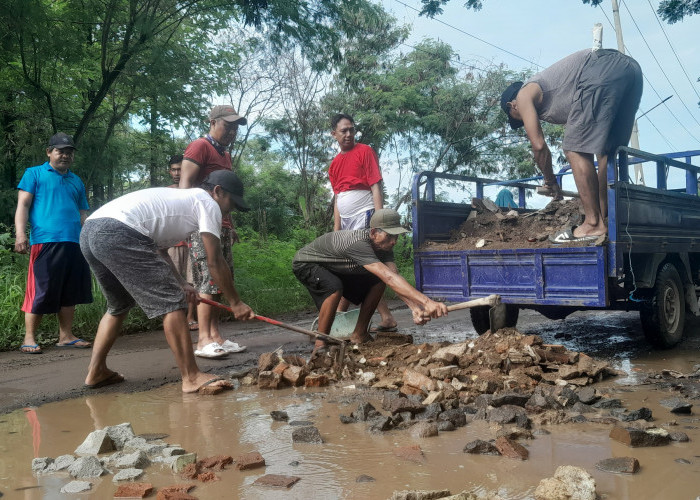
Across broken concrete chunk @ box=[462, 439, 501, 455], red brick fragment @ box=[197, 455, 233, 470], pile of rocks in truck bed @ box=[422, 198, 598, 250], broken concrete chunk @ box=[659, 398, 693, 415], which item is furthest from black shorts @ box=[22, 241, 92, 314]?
broken concrete chunk @ box=[659, 398, 693, 415]

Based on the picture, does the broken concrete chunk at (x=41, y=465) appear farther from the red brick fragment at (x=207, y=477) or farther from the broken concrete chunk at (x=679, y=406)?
the broken concrete chunk at (x=679, y=406)

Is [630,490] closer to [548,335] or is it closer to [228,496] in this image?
[228,496]

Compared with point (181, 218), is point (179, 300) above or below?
below

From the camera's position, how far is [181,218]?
12.6ft

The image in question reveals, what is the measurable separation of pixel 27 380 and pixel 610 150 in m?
4.80

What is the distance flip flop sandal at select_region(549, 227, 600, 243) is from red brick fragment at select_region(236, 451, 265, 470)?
3109 millimetres

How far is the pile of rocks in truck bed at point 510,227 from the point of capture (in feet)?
16.8

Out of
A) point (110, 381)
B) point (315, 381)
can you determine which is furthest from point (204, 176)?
point (315, 381)

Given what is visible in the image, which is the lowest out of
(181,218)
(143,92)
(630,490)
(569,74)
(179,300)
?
(630,490)

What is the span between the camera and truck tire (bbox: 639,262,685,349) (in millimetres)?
4863

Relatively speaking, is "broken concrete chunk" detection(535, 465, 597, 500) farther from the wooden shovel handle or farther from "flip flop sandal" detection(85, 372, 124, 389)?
"flip flop sandal" detection(85, 372, 124, 389)

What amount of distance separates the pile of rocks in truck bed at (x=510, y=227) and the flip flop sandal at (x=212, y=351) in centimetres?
204

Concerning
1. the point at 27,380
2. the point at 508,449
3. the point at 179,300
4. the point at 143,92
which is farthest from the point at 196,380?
the point at 143,92

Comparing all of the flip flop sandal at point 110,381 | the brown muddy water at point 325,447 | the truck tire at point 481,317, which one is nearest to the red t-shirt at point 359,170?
the truck tire at point 481,317
